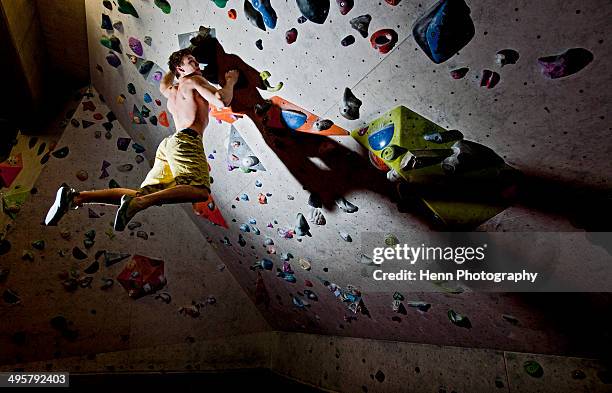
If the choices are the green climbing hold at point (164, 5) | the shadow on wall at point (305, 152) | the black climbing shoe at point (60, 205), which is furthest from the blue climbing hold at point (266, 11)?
the black climbing shoe at point (60, 205)

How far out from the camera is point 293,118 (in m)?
1.74

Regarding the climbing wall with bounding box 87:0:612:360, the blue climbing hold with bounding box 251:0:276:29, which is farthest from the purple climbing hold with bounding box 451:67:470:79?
the blue climbing hold with bounding box 251:0:276:29

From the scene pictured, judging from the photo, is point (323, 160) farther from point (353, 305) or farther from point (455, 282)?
point (353, 305)

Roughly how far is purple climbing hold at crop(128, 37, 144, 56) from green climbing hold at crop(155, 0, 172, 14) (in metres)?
0.48

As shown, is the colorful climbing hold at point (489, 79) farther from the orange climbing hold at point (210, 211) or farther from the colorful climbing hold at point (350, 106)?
the orange climbing hold at point (210, 211)

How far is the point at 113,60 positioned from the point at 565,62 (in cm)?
299

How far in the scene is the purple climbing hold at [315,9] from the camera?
49.4 inches

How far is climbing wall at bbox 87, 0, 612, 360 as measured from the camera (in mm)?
987

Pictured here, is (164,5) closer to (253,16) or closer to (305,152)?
(253,16)

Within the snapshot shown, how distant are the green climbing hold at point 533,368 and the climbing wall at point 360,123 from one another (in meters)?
0.14

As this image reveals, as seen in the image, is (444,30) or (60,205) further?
(60,205)

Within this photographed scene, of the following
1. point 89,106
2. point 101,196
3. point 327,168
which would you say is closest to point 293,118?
point 327,168

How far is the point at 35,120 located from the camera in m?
3.07

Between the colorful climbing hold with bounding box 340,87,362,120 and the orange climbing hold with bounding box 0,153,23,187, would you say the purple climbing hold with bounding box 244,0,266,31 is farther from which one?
the orange climbing hold with bounding box 0,153,23,187
